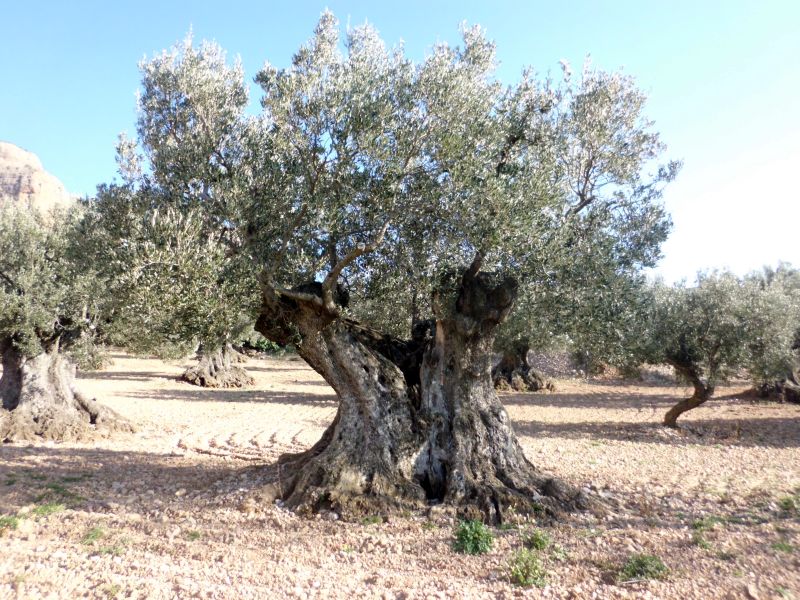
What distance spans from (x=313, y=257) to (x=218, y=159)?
227cm

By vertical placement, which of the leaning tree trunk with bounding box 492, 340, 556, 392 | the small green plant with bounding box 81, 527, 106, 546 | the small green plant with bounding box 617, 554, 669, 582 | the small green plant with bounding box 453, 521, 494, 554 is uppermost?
the leaning tree trunk with bounding box 492, 340, 556, 392

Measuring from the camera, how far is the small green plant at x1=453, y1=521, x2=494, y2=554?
271 inches

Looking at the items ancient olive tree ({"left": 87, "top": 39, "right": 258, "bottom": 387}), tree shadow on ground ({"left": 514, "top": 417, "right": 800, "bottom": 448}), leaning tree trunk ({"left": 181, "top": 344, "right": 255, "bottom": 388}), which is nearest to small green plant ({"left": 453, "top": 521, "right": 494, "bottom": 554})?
ancient olive tree ({"left": 87, "top": 39, "right": 258, "bottom": 387})

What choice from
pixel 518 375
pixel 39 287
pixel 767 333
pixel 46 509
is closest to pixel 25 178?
pixel 518 375

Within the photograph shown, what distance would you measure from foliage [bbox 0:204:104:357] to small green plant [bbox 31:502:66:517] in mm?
6135

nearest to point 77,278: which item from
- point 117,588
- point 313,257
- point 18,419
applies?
point 18,419

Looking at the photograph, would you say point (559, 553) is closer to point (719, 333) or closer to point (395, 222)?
point (395, 222)

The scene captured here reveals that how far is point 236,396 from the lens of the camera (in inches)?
1145

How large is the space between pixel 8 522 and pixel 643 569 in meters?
8.36

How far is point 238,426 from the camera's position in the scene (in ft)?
63.2

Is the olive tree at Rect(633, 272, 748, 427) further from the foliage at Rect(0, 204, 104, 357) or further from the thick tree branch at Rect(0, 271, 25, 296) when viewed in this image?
the thick tree branch at Rect(0, 271, 25, 296)

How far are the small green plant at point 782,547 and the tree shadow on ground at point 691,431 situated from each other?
33.5 ft

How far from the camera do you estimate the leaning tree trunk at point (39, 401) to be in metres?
15.0

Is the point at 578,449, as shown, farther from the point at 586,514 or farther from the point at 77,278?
the point at 77,278
